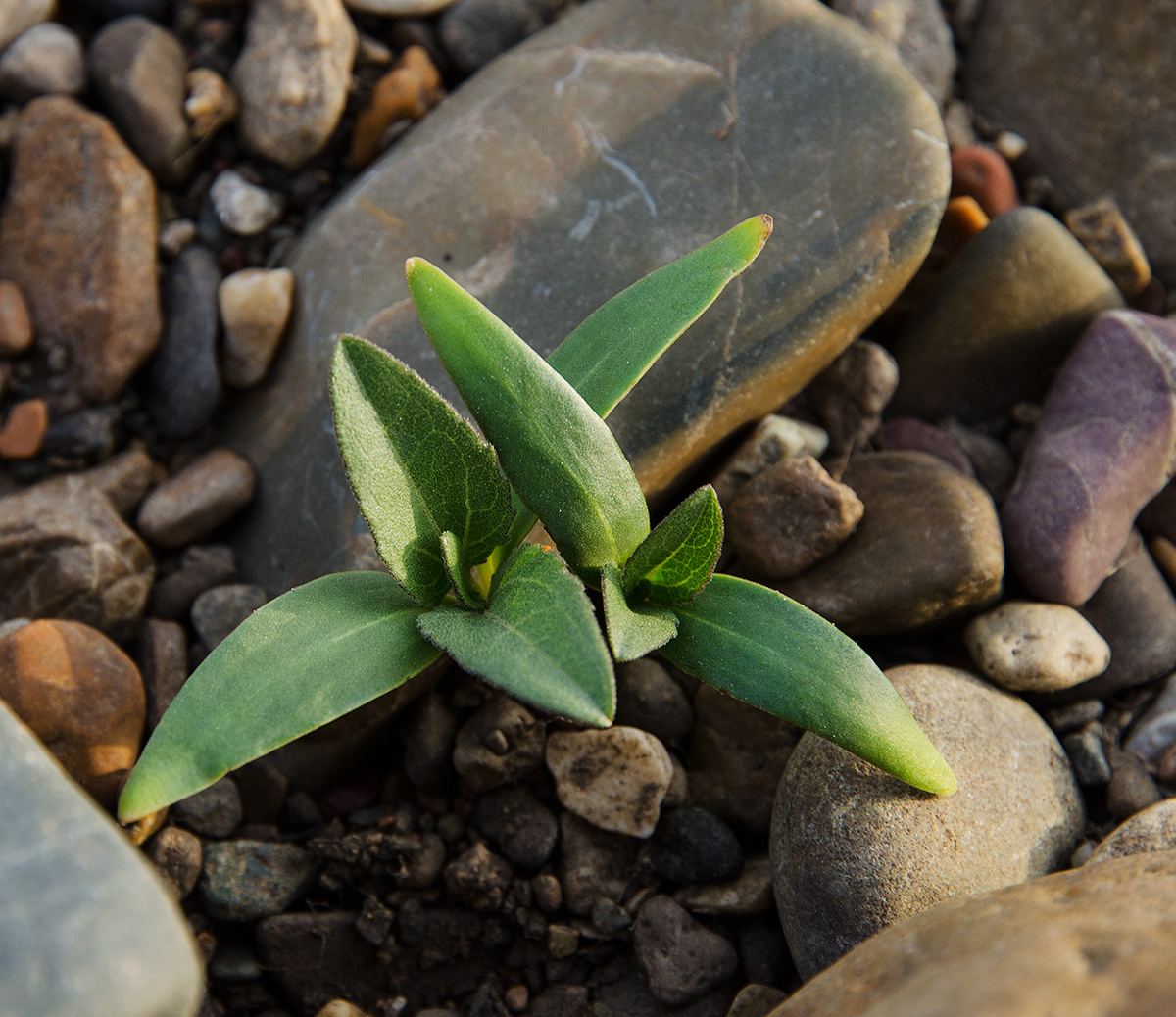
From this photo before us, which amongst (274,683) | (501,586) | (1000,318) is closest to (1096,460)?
(1000,318)

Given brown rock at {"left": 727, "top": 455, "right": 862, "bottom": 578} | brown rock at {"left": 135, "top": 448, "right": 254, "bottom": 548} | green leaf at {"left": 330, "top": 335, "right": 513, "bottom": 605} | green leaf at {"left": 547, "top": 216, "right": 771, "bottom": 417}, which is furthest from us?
brown rock at {"left": 135, "top": 448, "right": 254, "bottom": 548}

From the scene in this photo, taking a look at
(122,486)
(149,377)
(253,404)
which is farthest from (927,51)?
(122,486)

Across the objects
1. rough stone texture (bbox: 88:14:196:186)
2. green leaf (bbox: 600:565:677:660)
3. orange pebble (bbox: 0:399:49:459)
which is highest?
rough stone texture (bbox: 88:14:196:186)

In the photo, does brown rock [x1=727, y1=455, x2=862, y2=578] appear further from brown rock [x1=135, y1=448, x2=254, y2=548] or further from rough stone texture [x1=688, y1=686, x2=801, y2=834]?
brown rock [x1=135, y1=448, x2=254, y2=548]

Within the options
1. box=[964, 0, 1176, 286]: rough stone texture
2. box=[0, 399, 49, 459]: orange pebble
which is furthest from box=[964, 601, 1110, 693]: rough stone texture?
box=[0, 399, 49, 459]: orange pebble

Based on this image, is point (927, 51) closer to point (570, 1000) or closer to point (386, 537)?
point (386, 537)

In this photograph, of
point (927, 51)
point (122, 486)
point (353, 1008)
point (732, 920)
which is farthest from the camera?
point (927, 51)

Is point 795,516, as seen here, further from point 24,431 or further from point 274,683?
point 24,431
